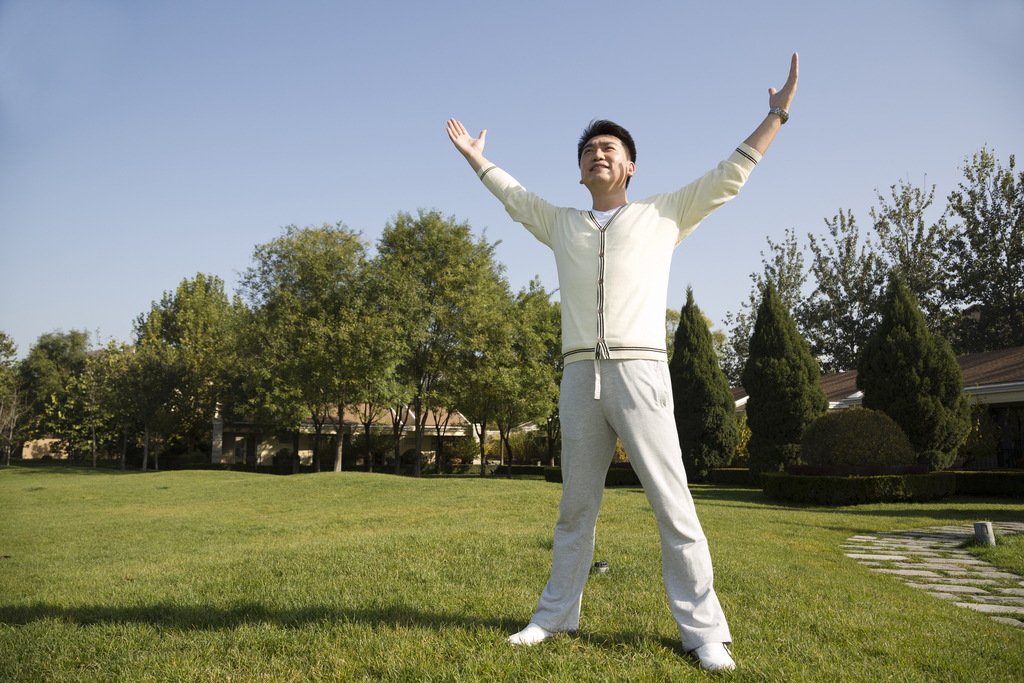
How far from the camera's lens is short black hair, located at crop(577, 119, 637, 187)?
3.05 meters

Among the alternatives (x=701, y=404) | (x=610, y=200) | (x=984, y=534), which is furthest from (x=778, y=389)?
(x=610, y=200)

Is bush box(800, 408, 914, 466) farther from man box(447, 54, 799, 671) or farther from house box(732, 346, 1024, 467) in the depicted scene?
man box(447, 54, 799, 671)

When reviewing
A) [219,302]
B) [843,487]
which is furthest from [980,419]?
[219,302]

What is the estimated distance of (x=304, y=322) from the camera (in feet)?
90.8

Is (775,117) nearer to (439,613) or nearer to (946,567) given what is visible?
(439,613)

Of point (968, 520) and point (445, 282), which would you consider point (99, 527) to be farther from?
point (445, 282)

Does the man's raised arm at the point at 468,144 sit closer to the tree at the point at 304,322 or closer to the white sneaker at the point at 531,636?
the white sneaker at the point at 531,636

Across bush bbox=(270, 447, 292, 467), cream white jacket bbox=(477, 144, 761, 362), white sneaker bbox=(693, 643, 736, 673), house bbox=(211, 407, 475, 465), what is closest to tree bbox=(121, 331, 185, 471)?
house bbox=(211, 407, 475, 465)

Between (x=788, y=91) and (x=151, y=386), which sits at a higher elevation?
(x=151, y=386)

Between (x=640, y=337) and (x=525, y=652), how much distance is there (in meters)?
1.43

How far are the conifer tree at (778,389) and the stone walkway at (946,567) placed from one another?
353 inches

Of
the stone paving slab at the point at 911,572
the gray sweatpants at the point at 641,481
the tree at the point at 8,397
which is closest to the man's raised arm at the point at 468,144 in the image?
the gray sweatpants at the point at 641,481

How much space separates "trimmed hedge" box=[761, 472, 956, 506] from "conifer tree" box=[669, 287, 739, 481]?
267 inches

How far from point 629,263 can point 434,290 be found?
85.1 ft
